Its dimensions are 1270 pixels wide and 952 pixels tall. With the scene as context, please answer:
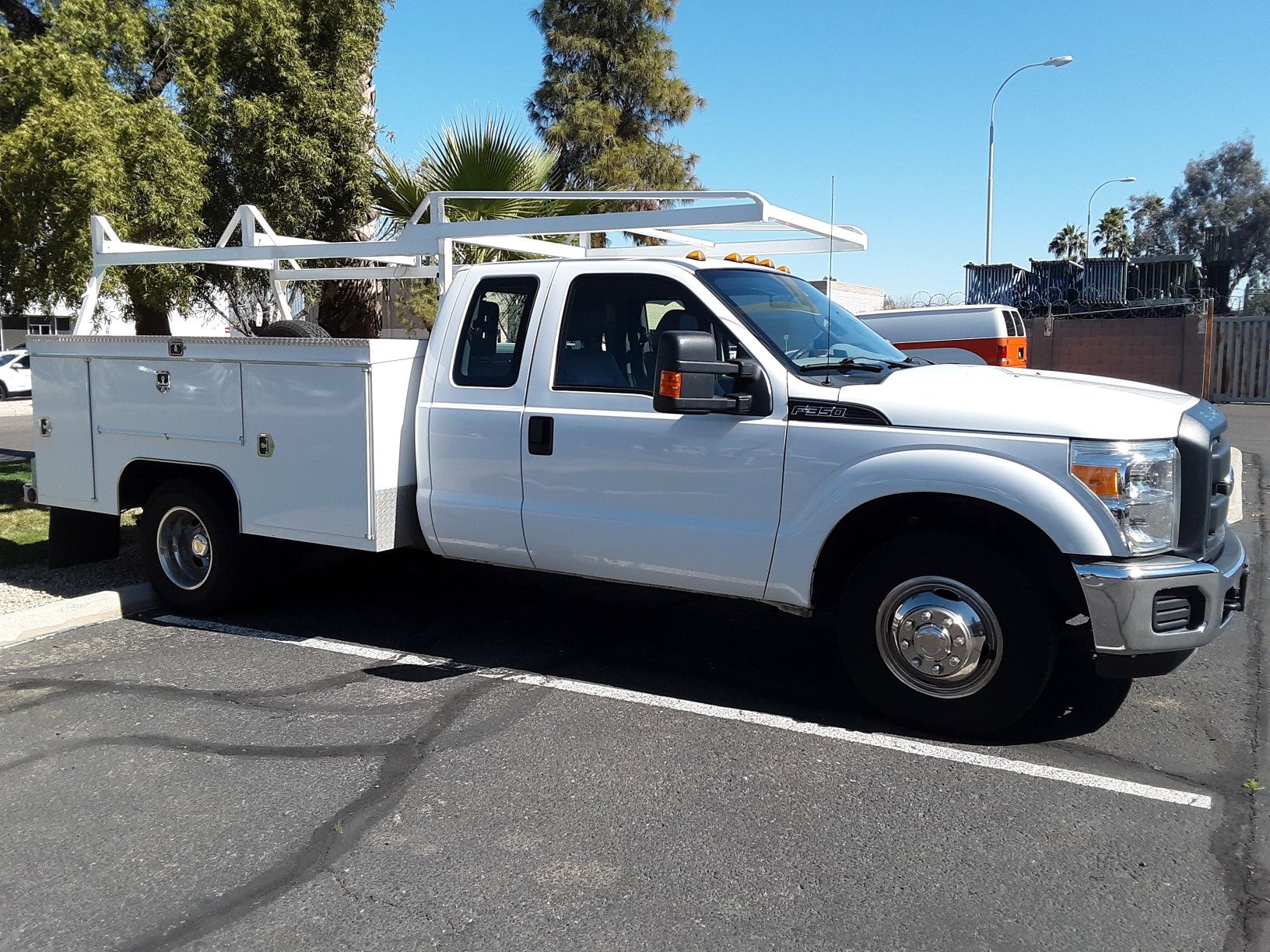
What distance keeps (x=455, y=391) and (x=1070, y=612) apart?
123 inches

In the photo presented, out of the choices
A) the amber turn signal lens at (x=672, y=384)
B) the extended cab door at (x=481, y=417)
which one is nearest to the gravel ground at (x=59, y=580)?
the extended cab door at (x=481, y=417)

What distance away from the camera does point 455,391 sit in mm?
5734

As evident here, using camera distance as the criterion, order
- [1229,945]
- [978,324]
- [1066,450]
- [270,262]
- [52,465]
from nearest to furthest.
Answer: [1229,945]
[1066,450]
[52,465]
[270,262]
[978,324]

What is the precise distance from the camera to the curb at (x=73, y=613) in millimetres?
6305

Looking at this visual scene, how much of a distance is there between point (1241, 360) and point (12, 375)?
103 ft

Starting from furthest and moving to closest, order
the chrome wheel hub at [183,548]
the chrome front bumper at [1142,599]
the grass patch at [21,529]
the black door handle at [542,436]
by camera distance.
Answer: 1. the grass patch at [21,529]
2. the chrome wheel hub at [183,548]
3. the black door handle at [542,436]
4. the chrome front bumper at [1142,599]

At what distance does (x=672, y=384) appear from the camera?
4777 millimetres

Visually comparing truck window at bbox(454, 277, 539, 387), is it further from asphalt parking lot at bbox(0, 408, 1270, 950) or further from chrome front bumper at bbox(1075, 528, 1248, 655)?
chrome front bumper at bbox(1075, 528, 1248, 655)

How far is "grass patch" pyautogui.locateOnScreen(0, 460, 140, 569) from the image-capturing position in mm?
8086

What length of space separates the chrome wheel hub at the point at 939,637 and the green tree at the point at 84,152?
257 inches

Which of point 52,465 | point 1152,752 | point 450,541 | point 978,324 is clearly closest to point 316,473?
point 450,541

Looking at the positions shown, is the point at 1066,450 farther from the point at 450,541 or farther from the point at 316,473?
the point at 316,473

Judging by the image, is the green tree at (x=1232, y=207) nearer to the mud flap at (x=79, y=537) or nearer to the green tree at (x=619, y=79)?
the green tree at (x=619, y=79)

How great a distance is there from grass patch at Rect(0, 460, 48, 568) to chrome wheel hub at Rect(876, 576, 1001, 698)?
6.30 metres
